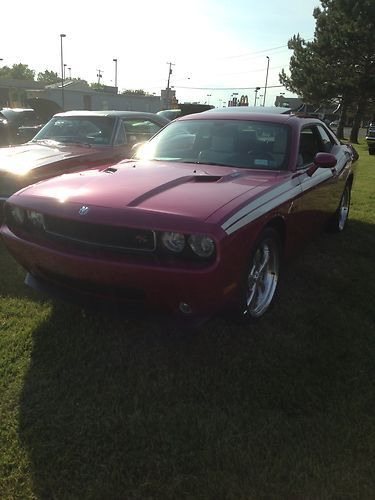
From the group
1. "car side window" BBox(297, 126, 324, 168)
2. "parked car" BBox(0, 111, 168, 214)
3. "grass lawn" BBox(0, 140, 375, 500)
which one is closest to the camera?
"grass lawn" BBox(0, 140, 375, 500)

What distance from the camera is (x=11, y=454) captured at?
7.23 ft

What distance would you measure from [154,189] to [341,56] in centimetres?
2779

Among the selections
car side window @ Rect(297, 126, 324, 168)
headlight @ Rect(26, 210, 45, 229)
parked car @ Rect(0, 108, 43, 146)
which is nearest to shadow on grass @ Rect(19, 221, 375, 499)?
headlight @ Rect(26, 210, 45, 229)

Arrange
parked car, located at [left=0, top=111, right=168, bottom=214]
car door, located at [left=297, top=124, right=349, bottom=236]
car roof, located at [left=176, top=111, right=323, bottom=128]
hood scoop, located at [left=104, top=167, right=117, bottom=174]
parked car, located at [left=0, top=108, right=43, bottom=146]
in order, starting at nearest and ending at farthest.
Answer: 1. hood scoop, located at [left=104, top=167, right=117, bottom=174]
2. car door, located at [left=297, top=124, right=349, bottom=236]
3. car roof, located at [left=176, top=111, right=323, bottom=128]
4. parked car, located at [left=0, top=111, right=168, bottom=214]
5. parked car, located at [left=0, top=108, right=43, bottom=146]

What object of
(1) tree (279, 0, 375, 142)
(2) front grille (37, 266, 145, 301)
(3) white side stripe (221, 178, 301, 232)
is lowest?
(2) front grille (37, 266, 145, 301)

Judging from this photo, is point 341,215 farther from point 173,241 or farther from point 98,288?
point 98,288

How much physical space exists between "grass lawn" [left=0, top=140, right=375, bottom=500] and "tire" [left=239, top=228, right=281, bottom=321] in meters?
0.13

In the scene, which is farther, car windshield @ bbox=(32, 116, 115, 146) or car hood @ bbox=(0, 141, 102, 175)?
car windshield @ bbox=(32, 116, 115, 146)

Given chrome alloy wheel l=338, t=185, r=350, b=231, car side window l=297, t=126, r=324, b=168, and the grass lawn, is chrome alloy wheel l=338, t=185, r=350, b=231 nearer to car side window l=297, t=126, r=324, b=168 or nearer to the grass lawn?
car side window l=297, t=126, r=324, b=168

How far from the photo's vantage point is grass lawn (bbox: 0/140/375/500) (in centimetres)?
209

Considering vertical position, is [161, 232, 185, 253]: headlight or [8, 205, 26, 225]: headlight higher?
[161, 232, 185, 253]: headlight

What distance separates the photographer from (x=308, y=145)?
4516 millimetres

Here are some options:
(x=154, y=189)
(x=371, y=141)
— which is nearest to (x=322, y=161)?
(x=154, y=189)

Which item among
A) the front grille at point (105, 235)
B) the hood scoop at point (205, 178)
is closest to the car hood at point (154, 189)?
the hood scoop at point (205, 178)
